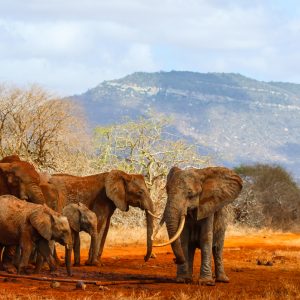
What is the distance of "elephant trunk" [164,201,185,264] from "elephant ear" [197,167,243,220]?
0.66 meters

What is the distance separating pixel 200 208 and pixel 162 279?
1.65 m

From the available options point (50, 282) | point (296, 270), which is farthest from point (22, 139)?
point (50, 282)

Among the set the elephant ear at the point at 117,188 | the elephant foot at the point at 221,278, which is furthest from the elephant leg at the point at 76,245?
the elephant foot at the point at 221,278

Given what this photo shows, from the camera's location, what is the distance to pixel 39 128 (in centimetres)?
3253

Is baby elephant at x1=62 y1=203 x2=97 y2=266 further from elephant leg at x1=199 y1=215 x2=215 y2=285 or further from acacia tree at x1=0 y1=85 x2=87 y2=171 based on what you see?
acacia tree at x1=0 y1=85 x2=87 y2=171

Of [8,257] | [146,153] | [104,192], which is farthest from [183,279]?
[146,153]

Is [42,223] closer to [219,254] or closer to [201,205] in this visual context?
[201,205]

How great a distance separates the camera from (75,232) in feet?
57.4

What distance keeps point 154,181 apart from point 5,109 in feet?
23.2

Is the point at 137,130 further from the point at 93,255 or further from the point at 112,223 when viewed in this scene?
the point at 93,255

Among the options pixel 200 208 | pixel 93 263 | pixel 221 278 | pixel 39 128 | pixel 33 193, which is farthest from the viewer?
pixel 39 128

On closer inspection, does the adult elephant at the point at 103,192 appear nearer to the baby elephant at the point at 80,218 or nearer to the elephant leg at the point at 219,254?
the baby elephant at the point at 80,218

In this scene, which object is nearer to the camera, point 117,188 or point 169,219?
point 169,219

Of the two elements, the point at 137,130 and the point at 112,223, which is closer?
the point at 112,223
